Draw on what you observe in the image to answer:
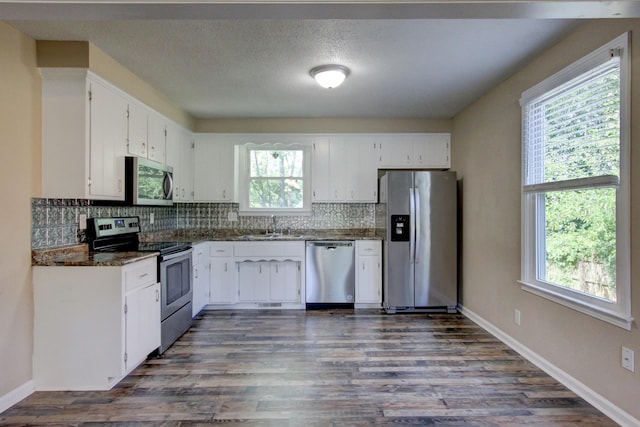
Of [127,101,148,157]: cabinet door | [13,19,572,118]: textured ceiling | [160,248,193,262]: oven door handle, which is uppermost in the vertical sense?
[13,19,572,118]: textured ceiling

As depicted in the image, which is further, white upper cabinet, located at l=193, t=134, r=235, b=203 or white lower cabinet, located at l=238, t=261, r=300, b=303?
white upper cabinet, located at l=193, t=134, r=235, b=203

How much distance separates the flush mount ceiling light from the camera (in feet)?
8.96

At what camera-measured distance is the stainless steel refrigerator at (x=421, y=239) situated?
386cm

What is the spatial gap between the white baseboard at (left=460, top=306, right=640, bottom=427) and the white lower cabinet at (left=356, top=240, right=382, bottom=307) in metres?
1.26

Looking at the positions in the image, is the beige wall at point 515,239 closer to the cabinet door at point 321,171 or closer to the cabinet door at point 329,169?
the cabinet door at point 329,169

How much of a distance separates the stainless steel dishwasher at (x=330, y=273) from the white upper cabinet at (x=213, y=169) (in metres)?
1.39

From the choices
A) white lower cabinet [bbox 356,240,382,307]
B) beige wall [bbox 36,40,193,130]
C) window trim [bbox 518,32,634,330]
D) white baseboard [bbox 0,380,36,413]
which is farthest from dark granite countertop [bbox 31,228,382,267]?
window trim [bbox 518,32,634,330]

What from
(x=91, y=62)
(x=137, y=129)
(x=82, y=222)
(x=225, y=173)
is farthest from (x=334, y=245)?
(x=91, y=62)

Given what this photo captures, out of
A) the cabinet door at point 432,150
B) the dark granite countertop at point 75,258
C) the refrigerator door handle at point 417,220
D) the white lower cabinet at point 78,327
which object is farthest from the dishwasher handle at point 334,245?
the white lower cabinet at point 78,327

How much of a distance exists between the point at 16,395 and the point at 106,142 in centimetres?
180

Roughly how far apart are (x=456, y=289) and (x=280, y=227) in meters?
2.40

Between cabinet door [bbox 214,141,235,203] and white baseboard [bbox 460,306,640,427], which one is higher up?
cabinet door [bbox 214,141,235,203]

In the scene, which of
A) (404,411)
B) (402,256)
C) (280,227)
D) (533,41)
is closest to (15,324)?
(404,411)

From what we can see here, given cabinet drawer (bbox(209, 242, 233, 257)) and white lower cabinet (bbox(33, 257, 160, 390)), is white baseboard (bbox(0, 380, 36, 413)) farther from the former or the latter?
cabinet drawer (bbox(209, 242, 233, 257))
